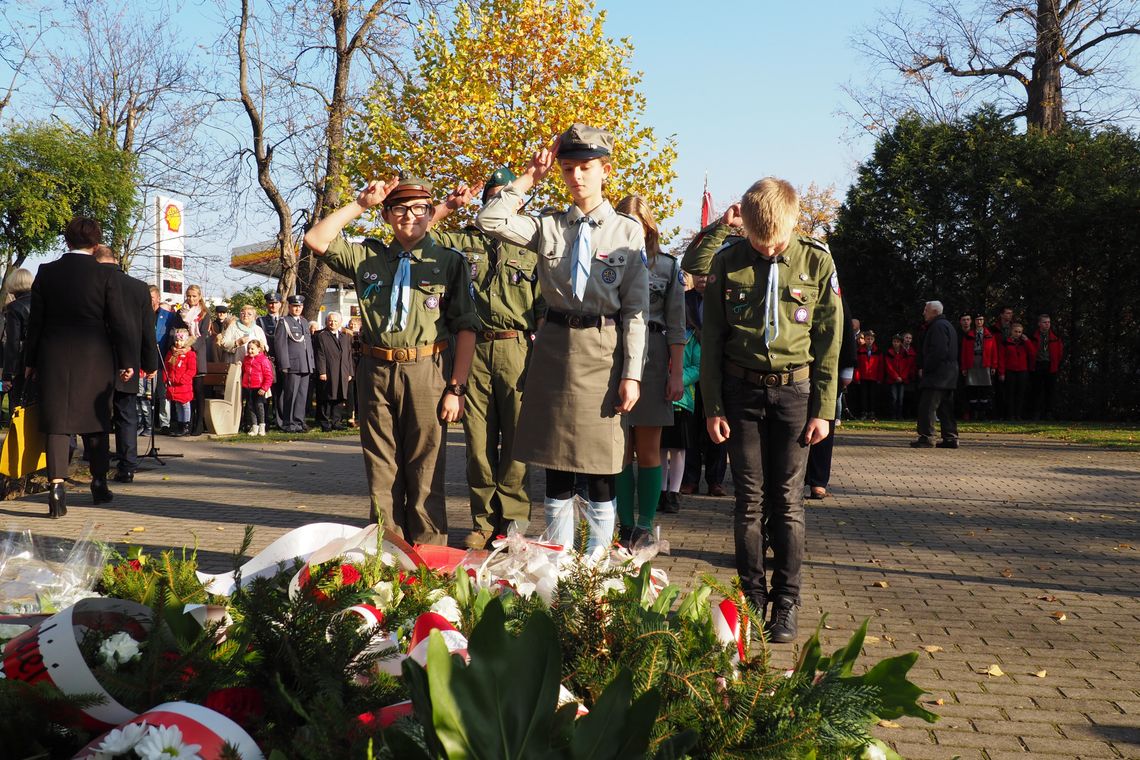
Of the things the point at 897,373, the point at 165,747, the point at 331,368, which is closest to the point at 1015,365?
the point at 897,373

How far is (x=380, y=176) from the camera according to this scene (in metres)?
23.7

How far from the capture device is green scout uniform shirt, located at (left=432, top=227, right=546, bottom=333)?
7016mm

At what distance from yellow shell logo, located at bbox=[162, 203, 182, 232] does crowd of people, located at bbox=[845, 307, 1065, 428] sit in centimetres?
1329

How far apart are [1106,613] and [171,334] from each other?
44.5ft

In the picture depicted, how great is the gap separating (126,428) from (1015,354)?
1800 centimetres

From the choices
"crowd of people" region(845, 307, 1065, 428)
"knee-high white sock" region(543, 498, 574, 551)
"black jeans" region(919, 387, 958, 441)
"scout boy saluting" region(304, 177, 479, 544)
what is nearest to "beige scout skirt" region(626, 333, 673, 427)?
"scout boy saluting" region(304, 177, 479, 544)

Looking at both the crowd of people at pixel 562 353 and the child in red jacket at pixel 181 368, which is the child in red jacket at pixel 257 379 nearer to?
the child in red jacket at pixel 181 368

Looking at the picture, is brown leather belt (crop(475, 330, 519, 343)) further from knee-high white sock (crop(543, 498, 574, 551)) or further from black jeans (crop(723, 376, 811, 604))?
black jeans (crop(723, 376, 811, 604))

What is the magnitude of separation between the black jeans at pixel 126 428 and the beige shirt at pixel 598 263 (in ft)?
19.8

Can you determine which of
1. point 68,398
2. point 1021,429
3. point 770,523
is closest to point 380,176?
point 1021,429

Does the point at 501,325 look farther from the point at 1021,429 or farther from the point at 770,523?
the point at 1021,429

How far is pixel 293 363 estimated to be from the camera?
17.2 meters

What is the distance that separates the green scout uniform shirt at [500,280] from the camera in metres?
7.02

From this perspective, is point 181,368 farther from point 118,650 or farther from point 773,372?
point 118,650
